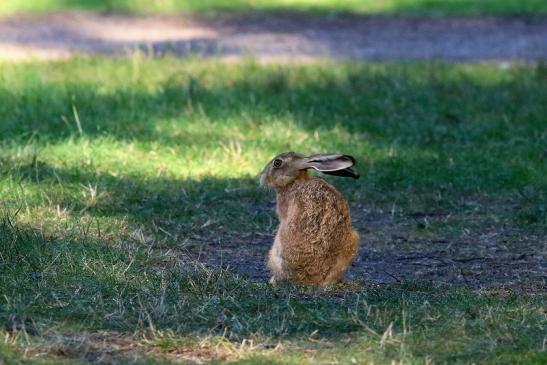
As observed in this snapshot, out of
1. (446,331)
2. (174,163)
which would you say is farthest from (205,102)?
(446,331)

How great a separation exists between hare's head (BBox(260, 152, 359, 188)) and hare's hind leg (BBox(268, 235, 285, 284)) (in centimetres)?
40

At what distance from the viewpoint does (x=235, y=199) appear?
8312mm

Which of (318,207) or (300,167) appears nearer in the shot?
(318,207)

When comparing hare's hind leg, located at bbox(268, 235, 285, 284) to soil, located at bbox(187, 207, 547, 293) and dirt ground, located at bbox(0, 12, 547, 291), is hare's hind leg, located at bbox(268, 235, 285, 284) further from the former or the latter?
dirt ground, located at bbox(0, 12, 547, 291)

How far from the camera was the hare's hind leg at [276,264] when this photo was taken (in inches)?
241

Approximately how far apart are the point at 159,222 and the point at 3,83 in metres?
3.69

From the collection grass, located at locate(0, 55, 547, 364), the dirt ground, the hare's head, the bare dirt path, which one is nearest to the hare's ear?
the hare's head

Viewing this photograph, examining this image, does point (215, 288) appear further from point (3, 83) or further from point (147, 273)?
point (3, 83)

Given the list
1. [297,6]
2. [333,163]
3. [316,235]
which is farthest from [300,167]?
[297,6]

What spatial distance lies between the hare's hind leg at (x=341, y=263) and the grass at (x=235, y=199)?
0.23ft

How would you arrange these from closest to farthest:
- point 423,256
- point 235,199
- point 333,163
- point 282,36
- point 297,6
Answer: point 333,163 < point 423,256 < point 235,199 < point 282,36 < point 297,6

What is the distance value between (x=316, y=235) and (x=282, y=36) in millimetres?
9107

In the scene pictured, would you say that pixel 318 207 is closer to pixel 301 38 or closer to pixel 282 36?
pixel 301 38

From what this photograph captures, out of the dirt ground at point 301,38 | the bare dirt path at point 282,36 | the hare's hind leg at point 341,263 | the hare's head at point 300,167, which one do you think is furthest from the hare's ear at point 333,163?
the bare dirt path at point 282,36
